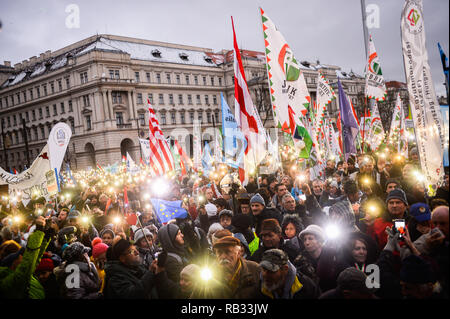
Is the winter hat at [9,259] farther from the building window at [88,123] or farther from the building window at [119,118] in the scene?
the building window at [88,123]

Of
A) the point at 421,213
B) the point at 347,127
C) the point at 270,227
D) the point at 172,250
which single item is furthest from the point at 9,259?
the point at 347,127

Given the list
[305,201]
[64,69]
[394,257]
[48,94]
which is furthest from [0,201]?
[48,94]

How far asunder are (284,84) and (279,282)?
3781 mm

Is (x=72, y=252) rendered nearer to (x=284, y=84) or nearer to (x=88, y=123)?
(x=284, y=84)

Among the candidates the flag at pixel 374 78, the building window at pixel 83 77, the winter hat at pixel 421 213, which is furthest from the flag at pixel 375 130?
the building window at pixel 83 77

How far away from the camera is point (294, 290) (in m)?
2.32

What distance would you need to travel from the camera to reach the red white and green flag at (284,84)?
205 inches

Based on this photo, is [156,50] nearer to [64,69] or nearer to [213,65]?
[213,65]

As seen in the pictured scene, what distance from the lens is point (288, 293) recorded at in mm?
2289

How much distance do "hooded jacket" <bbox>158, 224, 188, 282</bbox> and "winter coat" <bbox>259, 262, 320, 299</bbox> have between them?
94cm

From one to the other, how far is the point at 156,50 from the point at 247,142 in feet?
171

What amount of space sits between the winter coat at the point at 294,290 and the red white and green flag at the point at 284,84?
3251 mm

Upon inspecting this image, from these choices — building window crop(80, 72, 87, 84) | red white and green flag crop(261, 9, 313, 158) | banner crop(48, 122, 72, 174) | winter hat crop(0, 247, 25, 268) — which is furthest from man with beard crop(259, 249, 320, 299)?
building window crop(80, 72, 87, 84)
